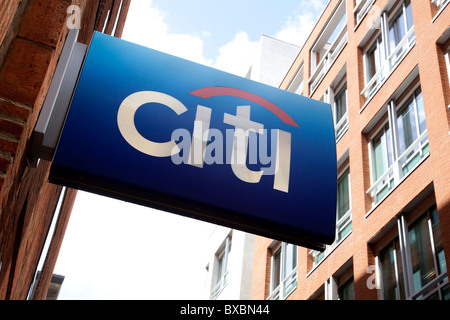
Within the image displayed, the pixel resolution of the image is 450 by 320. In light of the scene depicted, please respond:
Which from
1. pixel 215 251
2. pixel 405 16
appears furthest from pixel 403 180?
pixel 215 251

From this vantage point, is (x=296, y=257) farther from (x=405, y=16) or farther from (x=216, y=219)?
(x=216, y=219)

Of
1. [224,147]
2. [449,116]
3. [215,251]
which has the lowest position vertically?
[224,147]

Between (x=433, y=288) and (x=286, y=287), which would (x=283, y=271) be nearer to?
(x=286, y=287)

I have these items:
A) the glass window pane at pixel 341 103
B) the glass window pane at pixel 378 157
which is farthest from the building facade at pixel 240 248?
the glass window pane at pixel 378 157

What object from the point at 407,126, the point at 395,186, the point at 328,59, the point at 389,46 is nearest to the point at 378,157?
the point at 407,126

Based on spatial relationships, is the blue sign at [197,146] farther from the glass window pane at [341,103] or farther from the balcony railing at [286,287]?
the glass window pane at [341,103]

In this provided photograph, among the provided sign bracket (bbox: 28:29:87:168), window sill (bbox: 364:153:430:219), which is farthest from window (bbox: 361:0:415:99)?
sign bracket (bbox: 28:29:87:168)

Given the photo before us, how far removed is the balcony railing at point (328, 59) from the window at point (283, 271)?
6.28 metres

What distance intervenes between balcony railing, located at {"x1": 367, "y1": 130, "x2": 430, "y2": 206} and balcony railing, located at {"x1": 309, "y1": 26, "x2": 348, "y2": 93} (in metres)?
7.02

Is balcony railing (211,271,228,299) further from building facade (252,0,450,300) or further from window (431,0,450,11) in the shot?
window (431,0,450,11)

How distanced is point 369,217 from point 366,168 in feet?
6.54

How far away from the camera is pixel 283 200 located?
3.83 meters

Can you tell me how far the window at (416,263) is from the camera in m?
12.0

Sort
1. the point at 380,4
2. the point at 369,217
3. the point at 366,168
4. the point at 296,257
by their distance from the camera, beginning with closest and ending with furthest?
the point at 369,217
the point at 366,168
the point at 380,4
the point at 296,257
